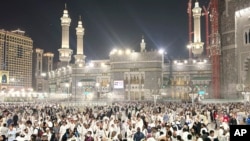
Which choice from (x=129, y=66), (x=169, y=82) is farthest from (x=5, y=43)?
(x=169, y=82)

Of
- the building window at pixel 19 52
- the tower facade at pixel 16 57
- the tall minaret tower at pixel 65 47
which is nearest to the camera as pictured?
the tall minaret tower at pixel 65 47

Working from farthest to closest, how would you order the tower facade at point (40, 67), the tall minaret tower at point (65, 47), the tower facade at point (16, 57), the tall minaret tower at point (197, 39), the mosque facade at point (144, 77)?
the tower facade at point (40, 67) < the tower facade at point (16, 57) < the tall minaret tower at point (65, 47) < the tall minaret tower at point (197, 39) < the mosque facade at point (144, 77)

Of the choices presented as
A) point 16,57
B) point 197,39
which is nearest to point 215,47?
point 197,39

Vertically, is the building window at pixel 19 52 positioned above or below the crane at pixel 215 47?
above

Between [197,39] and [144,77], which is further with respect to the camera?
[197,39]

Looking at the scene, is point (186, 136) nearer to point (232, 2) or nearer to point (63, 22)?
point (232, 2)

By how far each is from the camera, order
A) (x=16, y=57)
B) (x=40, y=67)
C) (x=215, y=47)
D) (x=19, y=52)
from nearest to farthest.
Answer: (x=215, y=47), (x=16, y=57), (x=19, y=52), (x=40, y=67)

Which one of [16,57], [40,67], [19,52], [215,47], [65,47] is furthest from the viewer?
[40,67]

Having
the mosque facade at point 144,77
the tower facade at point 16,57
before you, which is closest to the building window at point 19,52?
the tower facade at point 16,57

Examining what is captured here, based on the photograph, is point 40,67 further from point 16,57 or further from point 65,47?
point 65,47

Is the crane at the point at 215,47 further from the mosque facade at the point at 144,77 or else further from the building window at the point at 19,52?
the building window at the point at 19,52

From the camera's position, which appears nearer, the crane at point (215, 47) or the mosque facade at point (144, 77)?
the crane at point (215, 47)

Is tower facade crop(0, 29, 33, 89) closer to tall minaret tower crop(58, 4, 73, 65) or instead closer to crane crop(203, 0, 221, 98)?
tall minaret tower crop(58, 4, 73, 65)

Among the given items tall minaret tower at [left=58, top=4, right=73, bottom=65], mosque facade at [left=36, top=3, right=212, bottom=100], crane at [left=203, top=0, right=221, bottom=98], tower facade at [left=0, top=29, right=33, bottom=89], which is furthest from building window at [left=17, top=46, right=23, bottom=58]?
crane at [left=203, top=0, right=221, bottom=98]
